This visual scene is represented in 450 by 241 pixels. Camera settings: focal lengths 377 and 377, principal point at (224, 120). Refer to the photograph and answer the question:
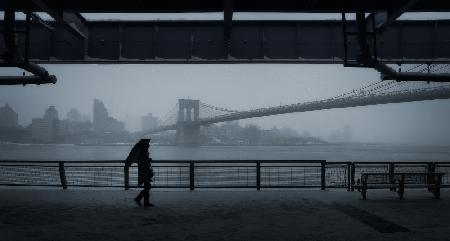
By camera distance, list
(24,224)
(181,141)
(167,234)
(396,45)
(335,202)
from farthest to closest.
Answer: (181,141) → (396,45) → (335,202) → (24,224) → (167,234)

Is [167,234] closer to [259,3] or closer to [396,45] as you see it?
[259,3]

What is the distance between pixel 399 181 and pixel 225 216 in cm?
479

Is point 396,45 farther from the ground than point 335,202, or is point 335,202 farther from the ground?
point 396,45

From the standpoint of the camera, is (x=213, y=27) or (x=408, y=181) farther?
(x=213, y=27)

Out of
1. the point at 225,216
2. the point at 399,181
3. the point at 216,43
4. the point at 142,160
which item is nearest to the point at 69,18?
the point at 216,43

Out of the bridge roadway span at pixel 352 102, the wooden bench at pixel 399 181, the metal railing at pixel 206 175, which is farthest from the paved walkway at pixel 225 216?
the bridge roadway span at pixel 352 102

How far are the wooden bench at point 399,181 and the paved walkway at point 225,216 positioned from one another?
33 cm

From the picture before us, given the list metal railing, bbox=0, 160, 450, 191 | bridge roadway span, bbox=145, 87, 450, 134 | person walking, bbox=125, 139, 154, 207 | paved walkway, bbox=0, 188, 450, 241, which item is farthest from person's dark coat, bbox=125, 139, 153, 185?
bridge roadway span, bbox=145, 87, 450, 134

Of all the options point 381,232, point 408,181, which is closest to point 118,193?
point 381,232

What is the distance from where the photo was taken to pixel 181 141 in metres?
119

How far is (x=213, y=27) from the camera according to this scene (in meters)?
12.0

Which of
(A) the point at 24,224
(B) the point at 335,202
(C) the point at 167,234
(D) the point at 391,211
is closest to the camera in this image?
(C) the point at 167,234

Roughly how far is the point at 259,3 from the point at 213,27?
293cm

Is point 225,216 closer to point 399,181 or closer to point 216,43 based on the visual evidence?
point 399,181
